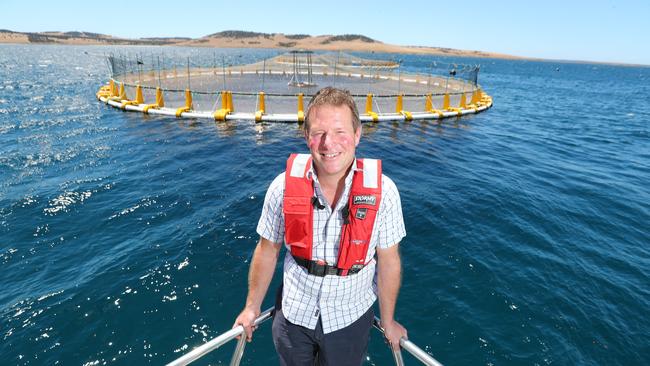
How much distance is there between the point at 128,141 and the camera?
1658cm

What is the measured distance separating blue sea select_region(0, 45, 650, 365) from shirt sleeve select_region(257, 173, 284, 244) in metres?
3.27

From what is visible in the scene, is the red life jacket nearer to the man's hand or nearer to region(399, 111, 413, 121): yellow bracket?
the man's hand

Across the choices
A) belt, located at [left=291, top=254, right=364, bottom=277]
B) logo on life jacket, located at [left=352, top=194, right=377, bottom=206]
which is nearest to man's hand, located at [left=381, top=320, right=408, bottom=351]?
belt, located at [left=291, top=254, right=364, bottom=277]

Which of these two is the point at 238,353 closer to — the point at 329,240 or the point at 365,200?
the point at 329,240

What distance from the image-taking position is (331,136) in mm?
2455

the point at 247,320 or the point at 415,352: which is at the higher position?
the point at 247,320

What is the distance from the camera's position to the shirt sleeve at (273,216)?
2822 millimetres

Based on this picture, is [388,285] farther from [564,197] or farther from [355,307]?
[564,197]

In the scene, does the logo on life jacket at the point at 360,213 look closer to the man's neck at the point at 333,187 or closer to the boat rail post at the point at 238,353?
the man's neck at the point at 333,187

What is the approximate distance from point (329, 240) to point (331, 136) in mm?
904

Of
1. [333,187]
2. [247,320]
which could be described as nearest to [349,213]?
[333,187]

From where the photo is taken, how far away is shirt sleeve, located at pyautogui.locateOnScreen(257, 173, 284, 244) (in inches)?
111

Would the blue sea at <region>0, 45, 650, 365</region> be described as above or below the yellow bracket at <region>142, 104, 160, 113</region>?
below

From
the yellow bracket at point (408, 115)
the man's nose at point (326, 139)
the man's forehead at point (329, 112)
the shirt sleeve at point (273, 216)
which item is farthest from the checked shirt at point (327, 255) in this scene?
the yellow bracket at point (408, 115)
